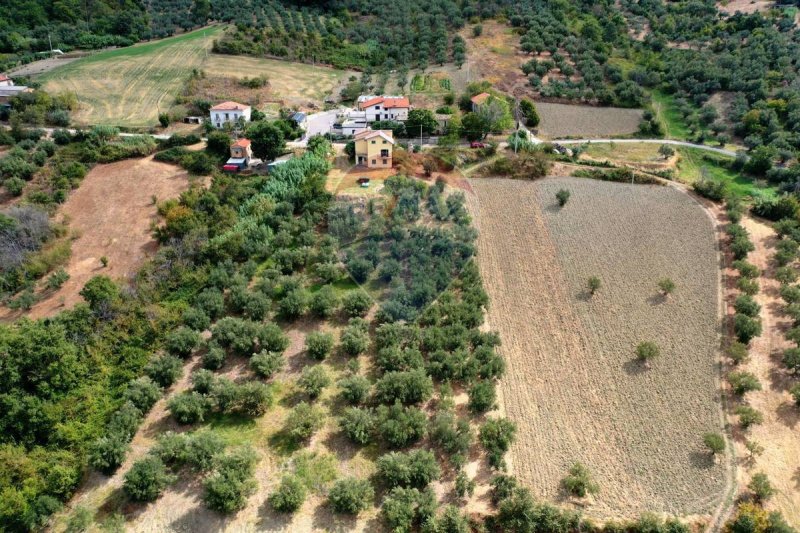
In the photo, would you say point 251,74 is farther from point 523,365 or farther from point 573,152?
point 523,365

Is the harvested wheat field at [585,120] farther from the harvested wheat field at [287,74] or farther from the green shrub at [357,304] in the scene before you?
the green shrub at [357,304]

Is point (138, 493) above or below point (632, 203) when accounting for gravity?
below

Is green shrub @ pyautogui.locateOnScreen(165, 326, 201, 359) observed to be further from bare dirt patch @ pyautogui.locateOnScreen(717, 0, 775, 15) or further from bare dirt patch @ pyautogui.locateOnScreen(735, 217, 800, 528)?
bare dirt patch @ pyautogui.locateOnScreen(717, 0, 775, 15)

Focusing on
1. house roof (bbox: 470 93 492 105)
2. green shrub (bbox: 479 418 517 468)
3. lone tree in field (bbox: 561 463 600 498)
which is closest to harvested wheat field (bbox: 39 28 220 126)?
house roof (bbox: 470 93 492 105)

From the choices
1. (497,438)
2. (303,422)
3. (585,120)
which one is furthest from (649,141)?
(303,422)

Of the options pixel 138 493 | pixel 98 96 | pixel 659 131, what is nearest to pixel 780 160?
pixel 659 131

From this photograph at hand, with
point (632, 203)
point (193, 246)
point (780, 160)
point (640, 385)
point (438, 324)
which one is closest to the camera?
point (640, 385)
